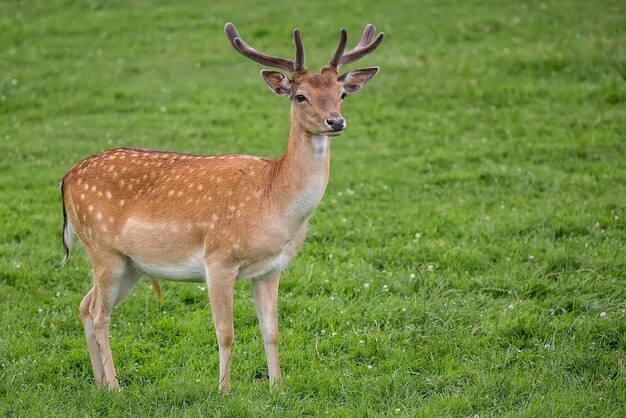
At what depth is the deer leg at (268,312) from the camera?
240 inches

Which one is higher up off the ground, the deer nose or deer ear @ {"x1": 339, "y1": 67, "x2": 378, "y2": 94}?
deer ear @ {"x1": 339, "y1": 67, "x2": 378, "y2": 94}

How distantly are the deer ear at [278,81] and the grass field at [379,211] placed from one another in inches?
75.1

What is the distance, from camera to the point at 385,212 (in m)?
9.34

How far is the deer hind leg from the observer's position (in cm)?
622

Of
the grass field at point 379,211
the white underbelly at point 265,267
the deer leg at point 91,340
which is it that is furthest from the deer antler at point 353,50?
the deer leg at point 91,340

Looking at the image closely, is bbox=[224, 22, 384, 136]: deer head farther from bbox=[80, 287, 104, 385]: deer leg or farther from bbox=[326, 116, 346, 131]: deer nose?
bbox=[80, 287, 104, 385]: deer leg

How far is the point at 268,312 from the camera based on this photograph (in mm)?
6180

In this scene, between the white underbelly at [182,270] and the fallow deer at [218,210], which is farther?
the white underbelly at [182,270]

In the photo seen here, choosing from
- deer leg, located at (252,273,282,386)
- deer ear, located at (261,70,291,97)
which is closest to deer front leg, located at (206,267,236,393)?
deer leg, located at (252,273,282,386)

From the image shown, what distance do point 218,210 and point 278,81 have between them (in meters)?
0.99

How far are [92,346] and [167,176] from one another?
52.8 inches

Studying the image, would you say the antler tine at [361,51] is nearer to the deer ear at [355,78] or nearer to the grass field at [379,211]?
the deer ear at [355,78]

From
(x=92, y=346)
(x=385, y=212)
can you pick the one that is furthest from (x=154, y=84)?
(x=92, y=346)

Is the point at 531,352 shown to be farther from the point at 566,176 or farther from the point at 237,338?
the point at 566,176
